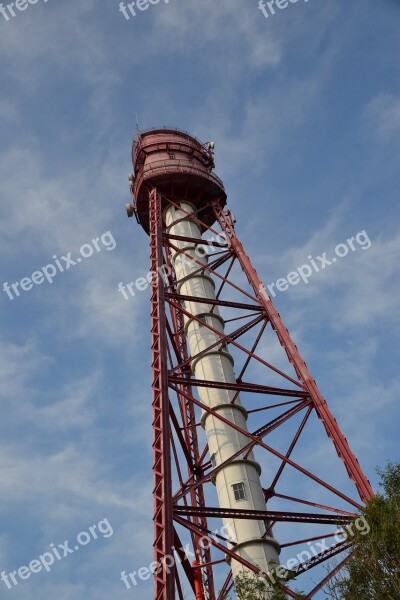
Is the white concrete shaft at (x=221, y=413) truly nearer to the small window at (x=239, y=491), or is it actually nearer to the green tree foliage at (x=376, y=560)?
the small window at (x=239, y=491)

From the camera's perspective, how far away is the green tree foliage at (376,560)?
1242 centimetres

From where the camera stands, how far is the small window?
20.0m

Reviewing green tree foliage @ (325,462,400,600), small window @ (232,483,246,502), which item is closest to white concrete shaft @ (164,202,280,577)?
small window @ (232,483,246,502)

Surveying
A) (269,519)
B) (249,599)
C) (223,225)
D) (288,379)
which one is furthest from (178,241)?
(249,599)

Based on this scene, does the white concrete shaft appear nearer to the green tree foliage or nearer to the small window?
the small window

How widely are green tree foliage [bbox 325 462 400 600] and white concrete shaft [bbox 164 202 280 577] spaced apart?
5.11 m

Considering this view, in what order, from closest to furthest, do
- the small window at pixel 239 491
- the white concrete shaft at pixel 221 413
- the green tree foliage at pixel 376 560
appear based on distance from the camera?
the green tree foliage at pixel 376 560, the white concrete shaft at pixel 221 413, the small window at pixel 239 491

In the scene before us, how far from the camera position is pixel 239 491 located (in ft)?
Result: 66.2

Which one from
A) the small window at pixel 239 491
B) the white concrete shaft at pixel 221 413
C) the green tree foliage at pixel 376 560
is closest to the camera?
the green tree foliage at pixel 376 560

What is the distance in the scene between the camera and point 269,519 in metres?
18.3

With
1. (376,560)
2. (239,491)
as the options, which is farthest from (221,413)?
(376,560)

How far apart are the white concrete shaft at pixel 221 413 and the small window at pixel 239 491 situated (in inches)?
2.4

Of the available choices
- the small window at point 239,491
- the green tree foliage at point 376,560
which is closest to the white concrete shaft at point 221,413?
the small window at point 239,491

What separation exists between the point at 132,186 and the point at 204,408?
47.7 feet
